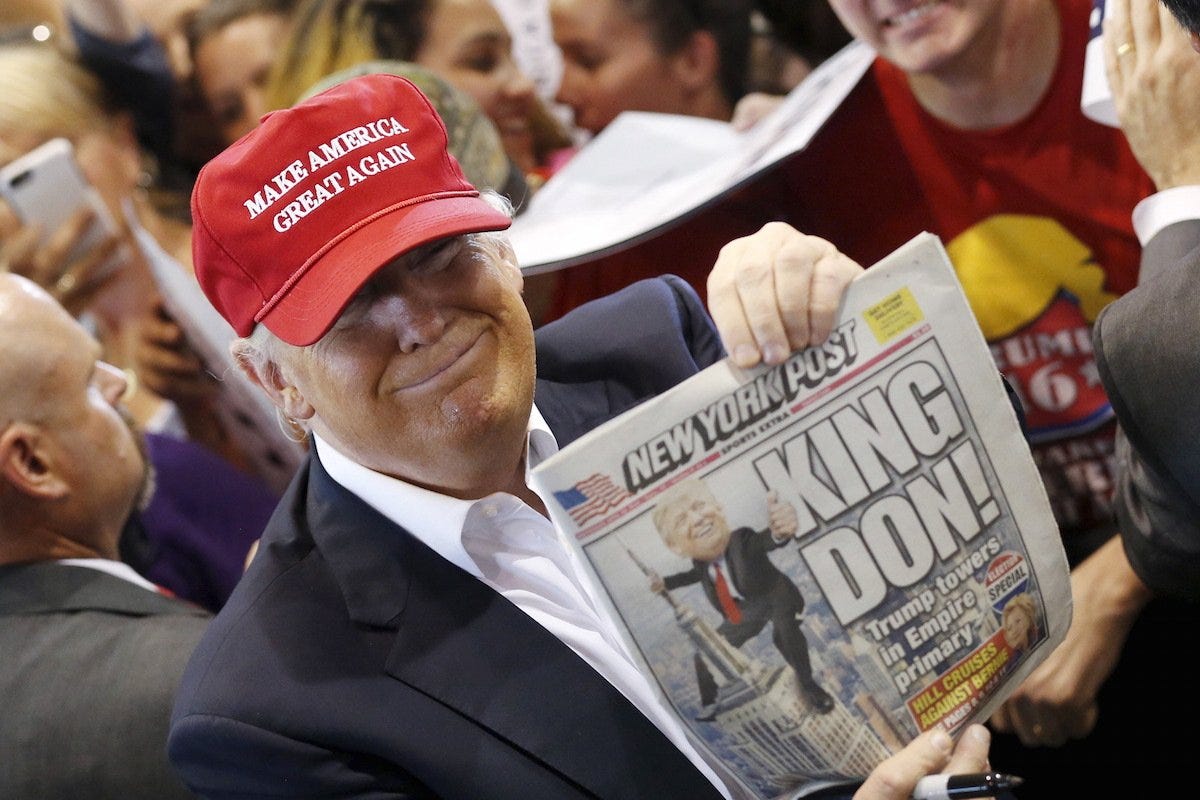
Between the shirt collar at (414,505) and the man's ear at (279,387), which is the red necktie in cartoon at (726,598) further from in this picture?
the man's ear at (279,387)

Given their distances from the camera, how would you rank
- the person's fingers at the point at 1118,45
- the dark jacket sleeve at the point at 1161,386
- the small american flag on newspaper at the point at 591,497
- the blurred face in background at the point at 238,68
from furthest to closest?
1. the blurred face in background at the point at 238,68
2. the person's fingers at the point at 1118,45
3. the dark jacket sleeve at the point at 1161,386
4. the small american flag on newspaper at the point at 591,497

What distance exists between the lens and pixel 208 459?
2.16 meters

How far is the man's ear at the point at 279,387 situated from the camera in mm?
1052

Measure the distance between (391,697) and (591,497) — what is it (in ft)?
1.09

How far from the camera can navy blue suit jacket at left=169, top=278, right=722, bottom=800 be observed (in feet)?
3.20

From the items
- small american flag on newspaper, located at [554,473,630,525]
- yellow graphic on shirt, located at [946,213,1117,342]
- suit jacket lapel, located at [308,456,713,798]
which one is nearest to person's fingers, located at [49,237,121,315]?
suit jacket lapel, located at [308,456,713,798]

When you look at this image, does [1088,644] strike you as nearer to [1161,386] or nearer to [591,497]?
[1161,386]

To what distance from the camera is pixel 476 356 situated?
38.6 inches

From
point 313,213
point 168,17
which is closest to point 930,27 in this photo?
point 313,213

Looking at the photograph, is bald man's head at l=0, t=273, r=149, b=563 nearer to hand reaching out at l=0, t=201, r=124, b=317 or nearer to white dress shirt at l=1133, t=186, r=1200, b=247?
hand reaching out at l=0, t=201, r=124, b=317

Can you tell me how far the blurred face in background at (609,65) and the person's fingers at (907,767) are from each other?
1610 millimetres

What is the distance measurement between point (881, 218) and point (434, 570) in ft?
2.67

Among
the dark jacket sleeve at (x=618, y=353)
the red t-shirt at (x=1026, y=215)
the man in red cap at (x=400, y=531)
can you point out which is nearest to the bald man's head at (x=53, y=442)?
the man in red cap at (x=400, y=531)

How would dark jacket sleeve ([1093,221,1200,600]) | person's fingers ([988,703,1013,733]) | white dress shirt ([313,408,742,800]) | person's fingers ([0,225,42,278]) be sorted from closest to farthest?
1. dark jacket sleeve ([1093,221,1200,600])
2. white dress shirt ([313,408,742,800])
3. person's fingers ([988,703,1013,733])
4. person's fingers ([0,225,42,278])
